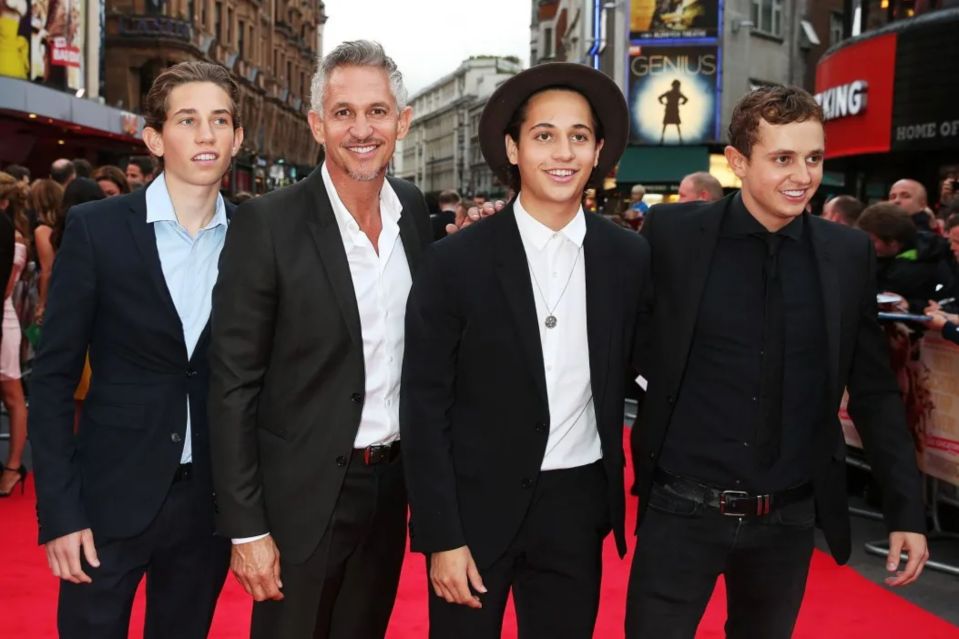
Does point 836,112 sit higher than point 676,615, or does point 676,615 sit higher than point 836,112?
point 836,112

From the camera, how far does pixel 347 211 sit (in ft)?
9.66

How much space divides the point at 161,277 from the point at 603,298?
1.28m

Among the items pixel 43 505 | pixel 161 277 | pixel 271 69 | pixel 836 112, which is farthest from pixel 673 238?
pixel 271 69

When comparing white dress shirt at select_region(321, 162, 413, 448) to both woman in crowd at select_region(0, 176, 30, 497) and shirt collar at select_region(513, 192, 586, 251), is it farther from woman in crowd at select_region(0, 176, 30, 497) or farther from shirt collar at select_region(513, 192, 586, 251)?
woman in crowd at select_region(0, 176, 30, 497)

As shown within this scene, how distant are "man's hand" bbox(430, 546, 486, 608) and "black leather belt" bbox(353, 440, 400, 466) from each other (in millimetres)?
354

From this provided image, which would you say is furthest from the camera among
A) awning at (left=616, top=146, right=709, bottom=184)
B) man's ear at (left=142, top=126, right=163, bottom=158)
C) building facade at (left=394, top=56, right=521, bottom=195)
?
building facade at (left=394, top=56, right=521, bottom=195)

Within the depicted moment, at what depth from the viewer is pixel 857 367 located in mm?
3031

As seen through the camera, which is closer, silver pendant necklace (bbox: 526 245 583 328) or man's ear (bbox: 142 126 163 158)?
silver pendant necklace (bbox: 526 245 583 328)

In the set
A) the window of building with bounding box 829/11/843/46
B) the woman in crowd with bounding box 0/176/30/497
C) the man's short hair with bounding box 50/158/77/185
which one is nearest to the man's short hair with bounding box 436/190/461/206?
the man's short hair with bounding box 50/158/77/185

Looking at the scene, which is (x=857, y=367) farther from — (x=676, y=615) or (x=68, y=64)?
(x=68, y=64)

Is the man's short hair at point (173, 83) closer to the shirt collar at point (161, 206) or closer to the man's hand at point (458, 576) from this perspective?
the shirt collar at point (161, 206)

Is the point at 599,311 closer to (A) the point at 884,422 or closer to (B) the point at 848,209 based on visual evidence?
(A) the point at 884,422

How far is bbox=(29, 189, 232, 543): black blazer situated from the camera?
270cm

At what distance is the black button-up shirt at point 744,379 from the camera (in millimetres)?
2879
